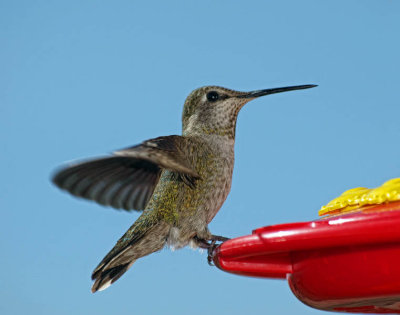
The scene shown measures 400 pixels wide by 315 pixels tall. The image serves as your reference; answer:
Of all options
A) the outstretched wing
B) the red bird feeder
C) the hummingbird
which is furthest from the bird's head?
the red bird feeder

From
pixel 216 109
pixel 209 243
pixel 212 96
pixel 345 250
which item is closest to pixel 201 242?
pixel 209 243

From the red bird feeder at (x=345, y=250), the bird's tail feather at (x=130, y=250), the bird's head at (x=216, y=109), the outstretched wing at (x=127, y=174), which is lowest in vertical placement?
the red bird feeder at (x=345, y=250)

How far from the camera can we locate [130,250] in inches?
141

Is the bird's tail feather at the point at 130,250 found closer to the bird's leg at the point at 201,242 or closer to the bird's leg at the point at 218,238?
the bird's leg at the point at 201,242

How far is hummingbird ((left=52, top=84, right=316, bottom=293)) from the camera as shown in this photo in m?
3.43

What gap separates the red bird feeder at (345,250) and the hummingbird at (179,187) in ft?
2.89

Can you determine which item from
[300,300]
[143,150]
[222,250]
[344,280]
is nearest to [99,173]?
[143,150]

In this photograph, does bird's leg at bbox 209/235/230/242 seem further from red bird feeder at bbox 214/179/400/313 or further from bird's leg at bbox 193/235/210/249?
red bird feeder at bbox 214/179/400/313

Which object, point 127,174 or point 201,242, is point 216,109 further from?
point 201,242

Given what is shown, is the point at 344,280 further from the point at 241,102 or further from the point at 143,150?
the point at 241,102

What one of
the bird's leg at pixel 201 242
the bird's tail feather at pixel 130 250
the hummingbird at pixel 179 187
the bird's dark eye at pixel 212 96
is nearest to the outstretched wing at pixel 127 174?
the hummingbird at pixel 179 187

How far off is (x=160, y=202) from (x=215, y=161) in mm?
505

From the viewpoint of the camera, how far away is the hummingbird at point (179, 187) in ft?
11.3

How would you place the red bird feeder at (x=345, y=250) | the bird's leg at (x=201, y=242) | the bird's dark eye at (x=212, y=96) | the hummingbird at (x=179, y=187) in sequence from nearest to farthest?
the red bird feeder at (x=345, y=250), the hummingbird at (x=179, y=187), the bird's leg at (x=201, y=242), the bird's dark eye at (x=212, y=96)
